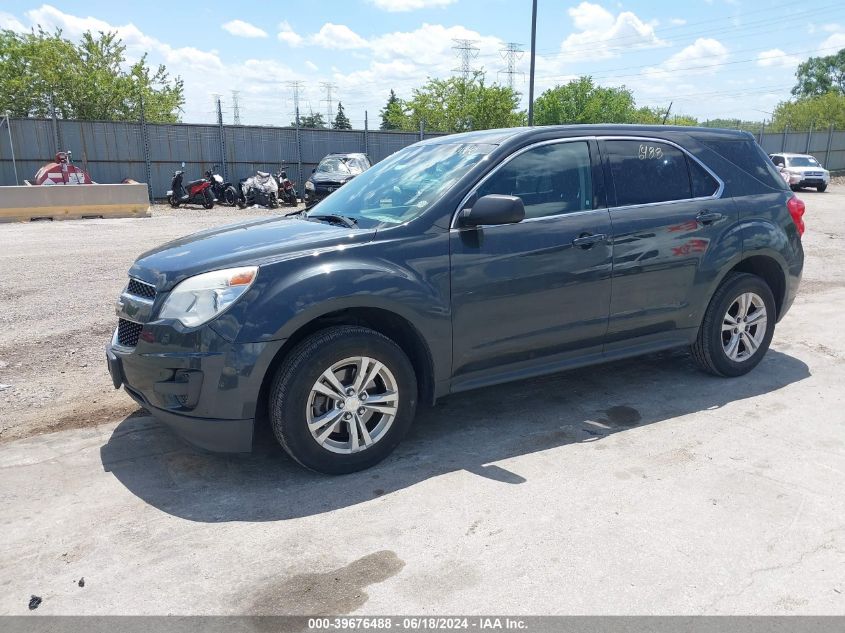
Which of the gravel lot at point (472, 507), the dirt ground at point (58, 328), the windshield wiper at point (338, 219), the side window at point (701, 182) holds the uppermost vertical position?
the side window at point (701, 182)

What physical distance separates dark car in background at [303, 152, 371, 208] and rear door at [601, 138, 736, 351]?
1557 cm

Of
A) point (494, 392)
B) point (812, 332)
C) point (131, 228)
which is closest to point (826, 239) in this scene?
point (812, 332)

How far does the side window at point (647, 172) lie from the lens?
4555mm

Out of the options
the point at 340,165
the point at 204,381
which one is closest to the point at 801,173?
the point at 340,165

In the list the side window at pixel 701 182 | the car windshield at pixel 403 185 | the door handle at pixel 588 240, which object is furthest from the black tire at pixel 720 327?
the car windshield at pixel 403 185

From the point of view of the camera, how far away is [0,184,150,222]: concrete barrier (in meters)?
16.5

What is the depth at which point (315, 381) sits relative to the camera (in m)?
3.52

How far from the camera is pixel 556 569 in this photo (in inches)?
112

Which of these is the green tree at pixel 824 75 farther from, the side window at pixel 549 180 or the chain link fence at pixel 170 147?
the side window at pixel 549 180

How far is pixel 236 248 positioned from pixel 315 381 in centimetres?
89

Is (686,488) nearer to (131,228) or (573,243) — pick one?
(573,243)

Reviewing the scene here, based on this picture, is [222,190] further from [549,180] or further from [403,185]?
[549,180]

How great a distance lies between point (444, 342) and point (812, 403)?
9.12 ft

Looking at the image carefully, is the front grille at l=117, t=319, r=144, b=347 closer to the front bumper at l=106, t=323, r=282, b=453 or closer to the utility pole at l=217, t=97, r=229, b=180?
the front bumper at l=106, t=323, r=282, b=453
